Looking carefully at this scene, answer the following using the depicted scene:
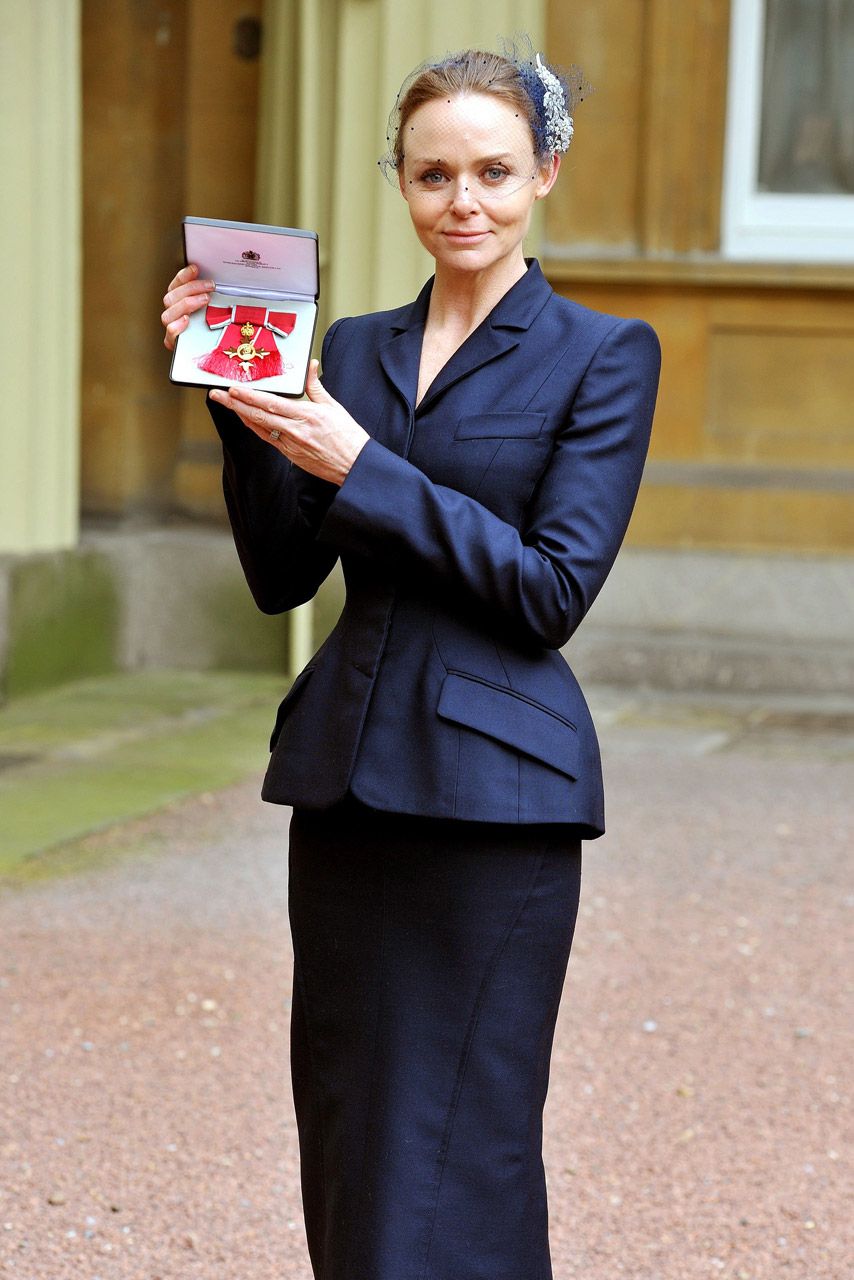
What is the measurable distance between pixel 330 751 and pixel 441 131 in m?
0.78

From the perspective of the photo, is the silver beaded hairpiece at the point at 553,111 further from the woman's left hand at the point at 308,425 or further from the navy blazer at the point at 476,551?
the woman's left hand at the point at 308,425

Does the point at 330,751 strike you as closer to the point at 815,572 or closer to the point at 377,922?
the point at 377,922

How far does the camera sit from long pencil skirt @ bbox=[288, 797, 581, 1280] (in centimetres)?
221

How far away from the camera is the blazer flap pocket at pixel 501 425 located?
219 cm

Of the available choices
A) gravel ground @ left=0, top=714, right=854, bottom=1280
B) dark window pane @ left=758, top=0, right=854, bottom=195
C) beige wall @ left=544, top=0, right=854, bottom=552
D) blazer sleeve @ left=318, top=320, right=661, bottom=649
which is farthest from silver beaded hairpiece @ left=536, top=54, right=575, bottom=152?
dark window pane @ left=758, top=0, right=854, bottom=195

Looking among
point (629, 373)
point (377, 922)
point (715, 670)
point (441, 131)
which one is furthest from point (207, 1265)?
point (715, 670)

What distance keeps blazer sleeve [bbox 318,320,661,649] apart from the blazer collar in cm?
11

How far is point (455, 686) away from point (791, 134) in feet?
24.0

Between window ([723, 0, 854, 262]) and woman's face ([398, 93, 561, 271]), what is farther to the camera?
window ([723, 0, 854, 262])

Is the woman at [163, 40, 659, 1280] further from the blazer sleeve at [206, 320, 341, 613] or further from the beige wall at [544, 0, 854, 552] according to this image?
the beige wall at [544, 0, 854, 552]

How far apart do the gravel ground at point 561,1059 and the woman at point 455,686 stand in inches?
37.6

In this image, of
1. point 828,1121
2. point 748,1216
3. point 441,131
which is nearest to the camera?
point 441,131

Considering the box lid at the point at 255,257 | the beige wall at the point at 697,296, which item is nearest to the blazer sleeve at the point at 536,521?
the box lid at the point at 255,257

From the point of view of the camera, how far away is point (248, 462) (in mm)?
2266
